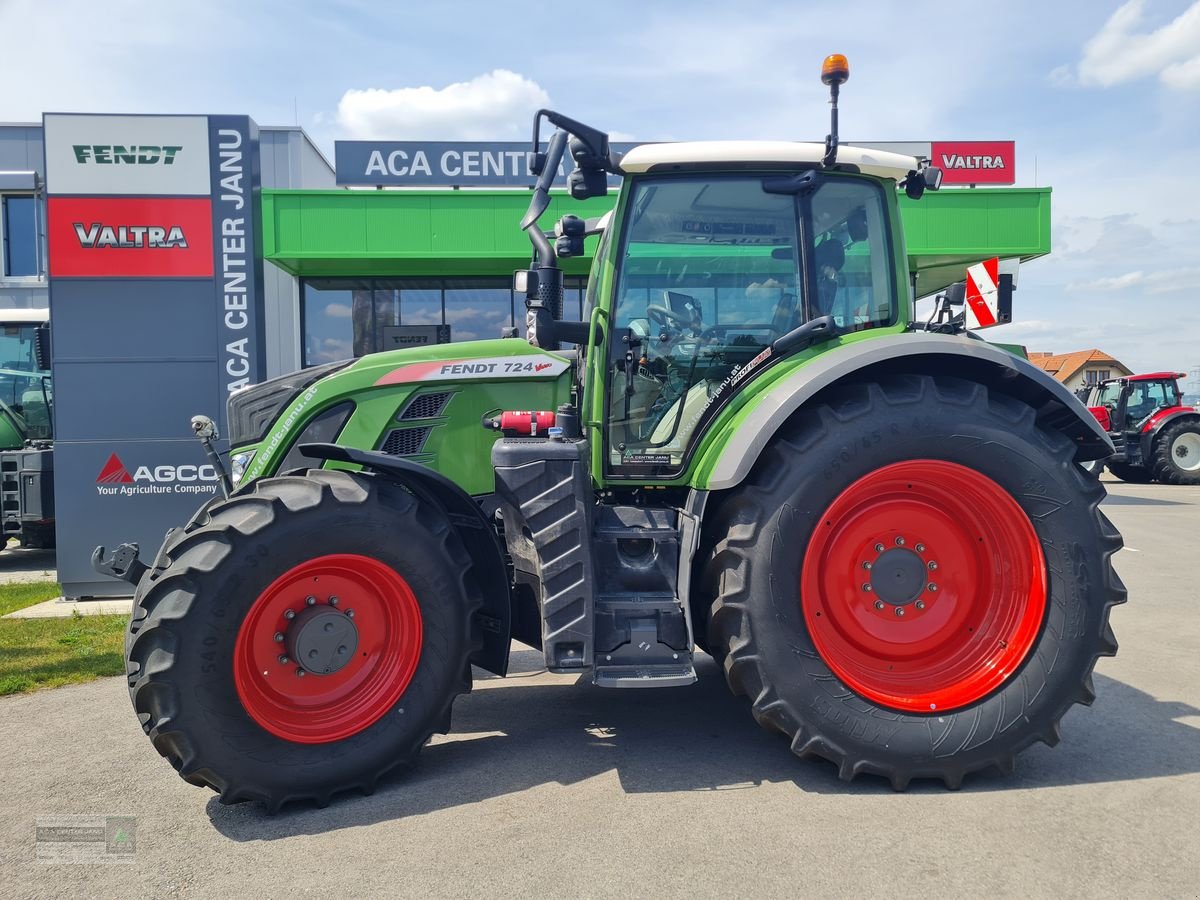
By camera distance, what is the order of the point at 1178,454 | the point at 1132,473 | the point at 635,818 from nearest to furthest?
the point at 635,818 → the point at 1178,454 → the point at 1132,473

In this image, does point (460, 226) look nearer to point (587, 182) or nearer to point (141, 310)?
point (141, 310)

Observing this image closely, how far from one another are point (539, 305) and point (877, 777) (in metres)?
2.30

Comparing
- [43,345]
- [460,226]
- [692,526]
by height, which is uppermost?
[460,226]

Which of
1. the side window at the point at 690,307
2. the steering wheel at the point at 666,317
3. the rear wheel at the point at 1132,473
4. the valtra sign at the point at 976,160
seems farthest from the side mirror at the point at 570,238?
the rear wheel at the point at 1132,473

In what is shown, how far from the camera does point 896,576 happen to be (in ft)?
11.0

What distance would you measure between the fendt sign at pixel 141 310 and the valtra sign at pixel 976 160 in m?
12.2

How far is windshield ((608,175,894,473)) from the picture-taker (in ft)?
12.0

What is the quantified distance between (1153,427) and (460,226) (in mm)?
14541

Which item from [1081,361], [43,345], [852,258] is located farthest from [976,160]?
[1081,361]

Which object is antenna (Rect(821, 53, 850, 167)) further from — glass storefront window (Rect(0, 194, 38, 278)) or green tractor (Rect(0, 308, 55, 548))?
glass storefront window (Rect(0, 194, 38, 278))

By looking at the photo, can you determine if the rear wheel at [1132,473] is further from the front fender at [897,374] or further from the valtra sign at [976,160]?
the front fender at [897,374]

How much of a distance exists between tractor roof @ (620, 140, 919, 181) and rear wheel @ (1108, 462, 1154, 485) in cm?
1722

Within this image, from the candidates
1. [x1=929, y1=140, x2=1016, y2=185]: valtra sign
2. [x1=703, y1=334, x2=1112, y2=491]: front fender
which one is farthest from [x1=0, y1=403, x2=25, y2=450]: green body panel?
[x1=929, y1=140, x2=1016, y2=185]: valtra sign

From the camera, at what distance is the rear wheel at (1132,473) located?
699 inches
